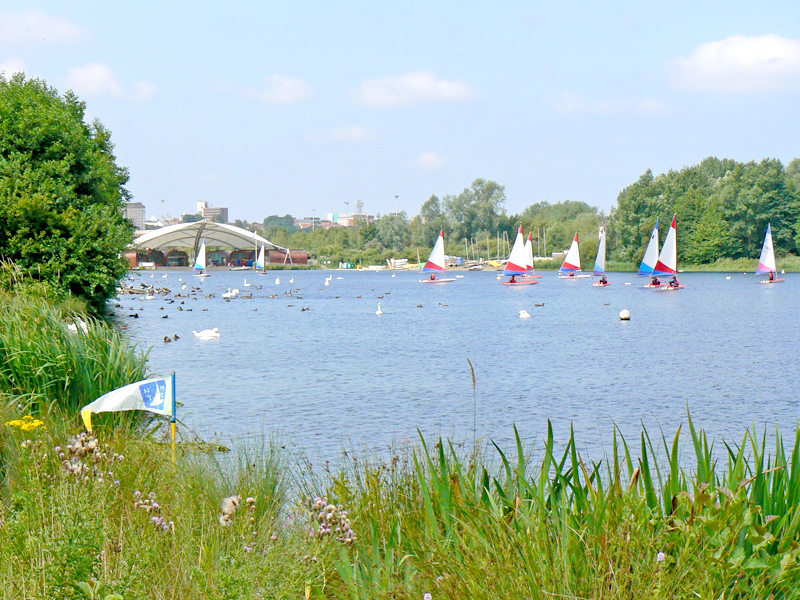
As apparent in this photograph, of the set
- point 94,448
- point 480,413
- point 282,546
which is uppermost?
point 94,448

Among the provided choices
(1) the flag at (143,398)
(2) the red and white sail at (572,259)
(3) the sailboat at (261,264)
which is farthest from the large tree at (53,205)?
(3) the sailboat at (261,264)

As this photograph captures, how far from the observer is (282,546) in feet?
15.1

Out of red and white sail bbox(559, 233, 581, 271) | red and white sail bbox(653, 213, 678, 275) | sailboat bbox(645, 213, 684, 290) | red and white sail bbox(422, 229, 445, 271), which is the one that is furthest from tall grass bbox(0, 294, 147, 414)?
red and white sail bbox(559, 233, 581, 271)

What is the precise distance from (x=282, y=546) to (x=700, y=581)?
2.22m

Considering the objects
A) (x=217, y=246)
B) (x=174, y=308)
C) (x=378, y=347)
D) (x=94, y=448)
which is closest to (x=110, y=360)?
(x=94, y=448)

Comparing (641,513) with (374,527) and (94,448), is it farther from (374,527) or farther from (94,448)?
(94,448)

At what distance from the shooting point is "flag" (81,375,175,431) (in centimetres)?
591

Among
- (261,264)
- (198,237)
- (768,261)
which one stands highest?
(198,237)

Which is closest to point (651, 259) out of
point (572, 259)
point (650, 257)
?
point (650, 257)

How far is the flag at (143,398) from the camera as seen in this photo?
5.91 metres

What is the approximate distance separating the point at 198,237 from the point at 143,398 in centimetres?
12606

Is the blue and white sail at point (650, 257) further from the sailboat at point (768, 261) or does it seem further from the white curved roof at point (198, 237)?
the white curved roof at point (198, 237)

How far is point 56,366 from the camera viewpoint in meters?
8.97

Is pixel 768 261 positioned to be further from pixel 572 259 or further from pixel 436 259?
Answer: pixel 436 259
